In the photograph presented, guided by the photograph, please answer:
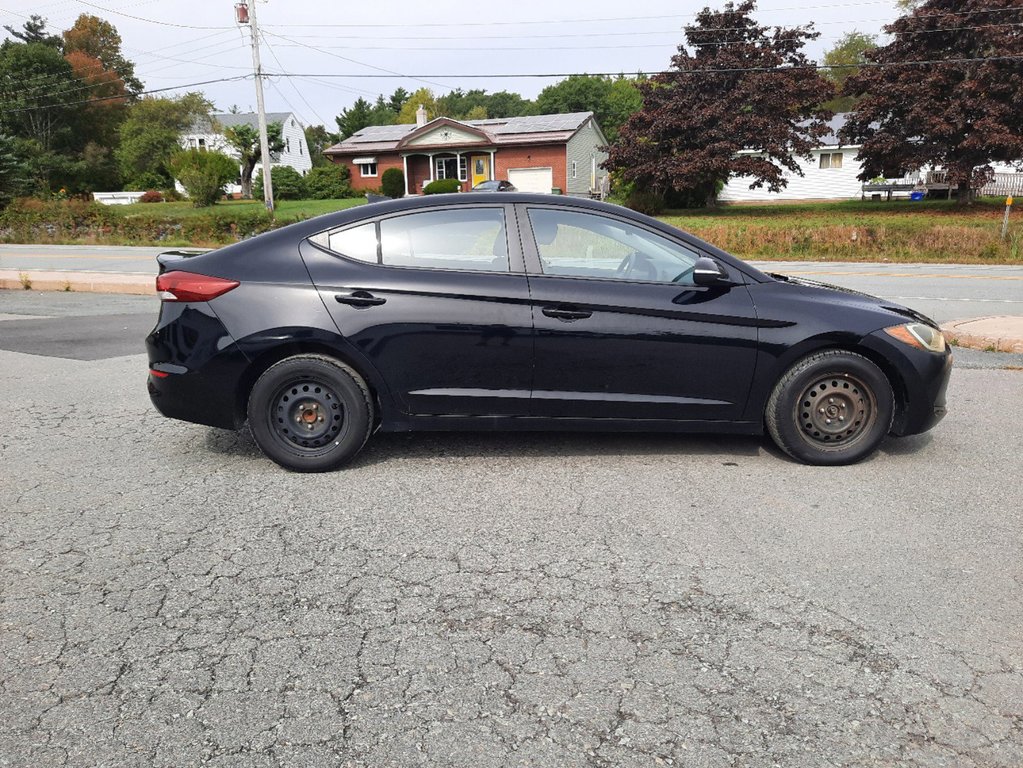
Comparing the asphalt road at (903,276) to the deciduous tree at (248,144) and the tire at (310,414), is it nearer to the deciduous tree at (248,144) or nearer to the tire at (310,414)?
the tire at (310,414)

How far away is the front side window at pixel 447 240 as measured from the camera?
4625mm

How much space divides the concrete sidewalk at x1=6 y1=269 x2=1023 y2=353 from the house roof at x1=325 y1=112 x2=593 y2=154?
3721 cm

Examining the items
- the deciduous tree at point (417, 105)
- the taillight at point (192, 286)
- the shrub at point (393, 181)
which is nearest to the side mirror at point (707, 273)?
the taillight at point (192, 286)

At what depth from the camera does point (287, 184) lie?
5138 cm

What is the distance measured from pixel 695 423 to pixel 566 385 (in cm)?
82

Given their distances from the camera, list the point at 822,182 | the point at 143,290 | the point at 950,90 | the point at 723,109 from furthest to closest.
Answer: the point at 822,182 → the point at 723,109 → the point at 950,90 → the point at 143,290

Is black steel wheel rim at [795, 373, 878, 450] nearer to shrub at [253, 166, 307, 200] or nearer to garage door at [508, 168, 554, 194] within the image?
garage door at [508, 168, 554, 194]

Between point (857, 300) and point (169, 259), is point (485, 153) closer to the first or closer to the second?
point (169, 259)

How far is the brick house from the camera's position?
49.6m

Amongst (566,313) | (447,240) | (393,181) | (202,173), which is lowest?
(566,313)

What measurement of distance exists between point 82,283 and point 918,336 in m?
14.5

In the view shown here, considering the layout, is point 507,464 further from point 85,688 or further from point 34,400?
point 34,400

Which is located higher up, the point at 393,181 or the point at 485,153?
the point at 485,153

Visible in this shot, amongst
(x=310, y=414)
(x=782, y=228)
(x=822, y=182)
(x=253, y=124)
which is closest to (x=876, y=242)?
(x=782, y=228)
